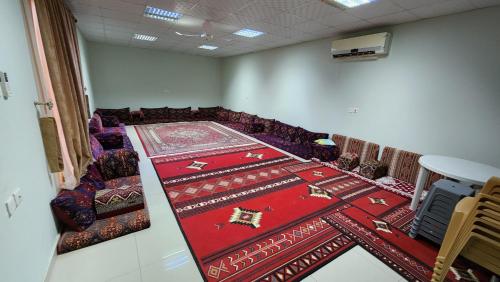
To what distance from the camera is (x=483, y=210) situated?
1365mm

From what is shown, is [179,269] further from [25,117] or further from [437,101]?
[437,101]

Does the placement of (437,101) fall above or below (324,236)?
above

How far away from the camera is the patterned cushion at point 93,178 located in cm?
241

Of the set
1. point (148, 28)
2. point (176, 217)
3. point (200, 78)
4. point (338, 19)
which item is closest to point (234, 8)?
point (338, 19)

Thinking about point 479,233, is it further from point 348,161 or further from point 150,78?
point 150,78

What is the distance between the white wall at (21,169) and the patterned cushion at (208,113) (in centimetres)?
681

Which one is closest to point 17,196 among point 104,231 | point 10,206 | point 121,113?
point 10,206

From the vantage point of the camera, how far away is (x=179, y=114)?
8.20 metres

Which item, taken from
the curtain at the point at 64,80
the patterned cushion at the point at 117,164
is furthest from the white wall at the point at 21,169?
the patterned cushion at the point at 117,164

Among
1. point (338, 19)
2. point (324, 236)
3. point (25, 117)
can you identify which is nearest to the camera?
point (25, 117)

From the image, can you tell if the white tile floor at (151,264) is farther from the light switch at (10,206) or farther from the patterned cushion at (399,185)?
the patterned cushion at (399,185)

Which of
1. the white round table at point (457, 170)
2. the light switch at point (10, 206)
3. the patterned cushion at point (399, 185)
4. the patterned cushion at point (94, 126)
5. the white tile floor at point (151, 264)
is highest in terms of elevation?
the light switch at point (10, 206)

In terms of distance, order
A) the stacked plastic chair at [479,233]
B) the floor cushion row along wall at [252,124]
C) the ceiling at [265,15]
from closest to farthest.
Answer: the stacked plastic chair at [479,233] < the ceiling at [265,15] < the floor cushion row along wall at [252,124]

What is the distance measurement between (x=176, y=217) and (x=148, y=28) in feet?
13.8
